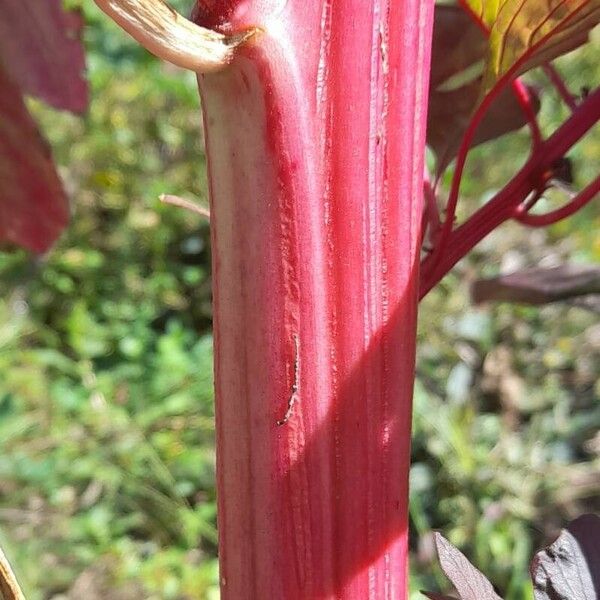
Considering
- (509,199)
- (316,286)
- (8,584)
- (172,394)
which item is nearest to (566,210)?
(509,199)

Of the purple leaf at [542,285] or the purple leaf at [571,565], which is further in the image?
the purple leaf at [542,285]

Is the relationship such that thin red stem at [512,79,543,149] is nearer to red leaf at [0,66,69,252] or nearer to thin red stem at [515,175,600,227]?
thin red stem at [515,175,600,227]

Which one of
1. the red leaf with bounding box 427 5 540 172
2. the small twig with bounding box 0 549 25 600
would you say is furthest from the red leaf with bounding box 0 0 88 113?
the small twig with bounding box 0 549 25 600

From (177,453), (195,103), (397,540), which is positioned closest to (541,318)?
(177,453)

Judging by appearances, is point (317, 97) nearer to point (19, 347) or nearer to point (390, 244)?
point (390, 244)

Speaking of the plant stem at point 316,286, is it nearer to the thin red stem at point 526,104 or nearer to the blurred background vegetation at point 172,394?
the thin red stem at point 526,104

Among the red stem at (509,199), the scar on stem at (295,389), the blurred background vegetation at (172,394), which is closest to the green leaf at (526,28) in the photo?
the red stem at (509,199)
